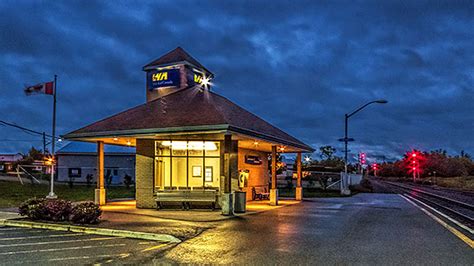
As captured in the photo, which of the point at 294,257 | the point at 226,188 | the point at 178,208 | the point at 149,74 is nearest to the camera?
the point at 294,257

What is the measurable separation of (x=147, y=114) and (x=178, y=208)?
4.91 m

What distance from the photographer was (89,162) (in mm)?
50469

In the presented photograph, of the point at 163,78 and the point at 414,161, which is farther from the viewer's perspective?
the point at 414,161

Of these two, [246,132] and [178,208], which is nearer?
[246,132]

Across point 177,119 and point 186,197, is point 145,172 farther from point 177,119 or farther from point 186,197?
point 177,119

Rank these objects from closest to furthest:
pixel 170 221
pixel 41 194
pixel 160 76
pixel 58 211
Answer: pixel 58 211, pixel 170 221, pixel 160 76, pixel 41 194

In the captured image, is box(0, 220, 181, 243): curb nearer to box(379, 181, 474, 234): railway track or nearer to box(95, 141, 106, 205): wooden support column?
box(95, 141, 106, 205): wooden support column

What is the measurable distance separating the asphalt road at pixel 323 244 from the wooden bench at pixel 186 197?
3842mm

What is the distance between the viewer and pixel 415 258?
9.70 m

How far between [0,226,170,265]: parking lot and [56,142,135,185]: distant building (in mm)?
36654

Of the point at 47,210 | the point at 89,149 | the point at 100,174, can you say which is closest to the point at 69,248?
the point at 47,210

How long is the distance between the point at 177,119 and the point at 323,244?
1031 centimetres

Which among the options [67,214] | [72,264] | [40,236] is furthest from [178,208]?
[72,264]

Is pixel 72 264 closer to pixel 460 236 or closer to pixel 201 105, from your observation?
pixel 460 236
